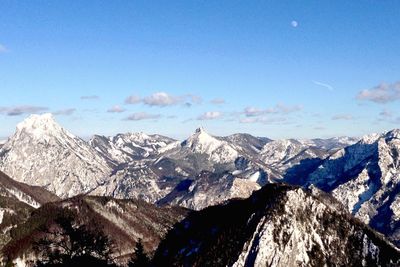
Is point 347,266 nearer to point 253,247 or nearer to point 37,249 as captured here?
point 253,247

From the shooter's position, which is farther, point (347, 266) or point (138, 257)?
point (347, 266)

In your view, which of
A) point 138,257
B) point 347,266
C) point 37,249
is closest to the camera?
point 37,249

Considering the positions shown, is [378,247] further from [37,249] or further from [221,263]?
[37,249]

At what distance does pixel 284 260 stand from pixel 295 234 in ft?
32.2

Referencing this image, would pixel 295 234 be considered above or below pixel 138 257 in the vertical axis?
below

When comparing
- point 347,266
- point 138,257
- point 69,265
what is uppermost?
point 69,265

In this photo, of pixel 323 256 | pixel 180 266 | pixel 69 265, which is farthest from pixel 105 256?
pixel 323 256

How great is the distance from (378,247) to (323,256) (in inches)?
770

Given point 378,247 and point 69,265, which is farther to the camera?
point 378,247

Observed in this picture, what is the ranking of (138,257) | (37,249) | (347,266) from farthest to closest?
(347,266) < (138,257) < (37,249)

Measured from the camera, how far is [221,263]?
648 feet

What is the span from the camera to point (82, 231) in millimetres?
81000

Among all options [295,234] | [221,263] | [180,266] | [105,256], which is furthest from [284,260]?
[105,256]

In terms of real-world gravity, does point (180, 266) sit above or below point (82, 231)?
below
